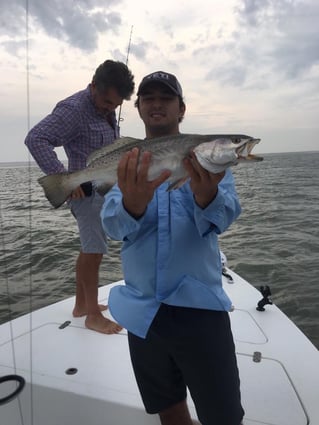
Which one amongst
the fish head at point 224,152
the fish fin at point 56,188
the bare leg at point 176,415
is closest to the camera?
the fish head at point 224,152

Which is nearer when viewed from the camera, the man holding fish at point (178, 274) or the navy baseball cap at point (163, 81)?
the man holding fish at point (178, 274)

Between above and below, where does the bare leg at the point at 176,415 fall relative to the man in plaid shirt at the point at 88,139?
below

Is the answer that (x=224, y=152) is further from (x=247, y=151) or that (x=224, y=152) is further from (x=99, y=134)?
(x=99, y=134)

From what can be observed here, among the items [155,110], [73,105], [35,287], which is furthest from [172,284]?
[35,287]

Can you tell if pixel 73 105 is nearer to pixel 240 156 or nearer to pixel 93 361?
pixel 240 156

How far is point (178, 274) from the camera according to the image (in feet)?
6.75

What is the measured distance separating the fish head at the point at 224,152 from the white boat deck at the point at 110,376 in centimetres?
174

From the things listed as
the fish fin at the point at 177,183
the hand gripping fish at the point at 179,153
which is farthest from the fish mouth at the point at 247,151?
the fish fin at the point at 177,183

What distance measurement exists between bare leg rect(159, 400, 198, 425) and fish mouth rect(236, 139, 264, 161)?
1565 millimetres

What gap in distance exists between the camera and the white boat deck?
2.74 metres

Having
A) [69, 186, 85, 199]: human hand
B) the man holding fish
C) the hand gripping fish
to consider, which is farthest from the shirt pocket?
the man holding fish

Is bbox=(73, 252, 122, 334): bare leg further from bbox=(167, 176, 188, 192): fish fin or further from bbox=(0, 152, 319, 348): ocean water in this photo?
bbox=(167, 176, 188, 192): fish fin

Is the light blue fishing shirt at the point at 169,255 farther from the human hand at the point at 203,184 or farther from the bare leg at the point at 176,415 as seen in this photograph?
the bare leg at the point at 176,415

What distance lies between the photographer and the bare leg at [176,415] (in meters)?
2.35
